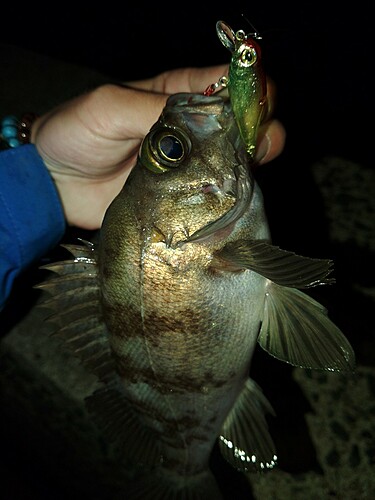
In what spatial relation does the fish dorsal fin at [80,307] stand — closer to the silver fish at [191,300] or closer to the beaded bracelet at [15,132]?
the silver fish at [191,300]

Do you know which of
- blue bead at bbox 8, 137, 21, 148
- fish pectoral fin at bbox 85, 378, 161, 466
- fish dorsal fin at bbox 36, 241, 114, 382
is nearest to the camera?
fish dorsal fin at bbox 36, 241, 114, 382

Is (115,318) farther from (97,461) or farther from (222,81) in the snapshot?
(97,461)

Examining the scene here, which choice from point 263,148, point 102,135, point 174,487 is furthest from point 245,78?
point 174,487

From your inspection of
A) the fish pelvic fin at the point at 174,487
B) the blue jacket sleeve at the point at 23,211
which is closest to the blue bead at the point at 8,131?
the blue jacket sleeve at the point at 23,211

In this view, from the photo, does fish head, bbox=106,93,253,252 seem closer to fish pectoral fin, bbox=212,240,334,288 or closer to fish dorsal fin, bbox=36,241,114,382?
fish pectoral fin, bbox=212,240,334,288

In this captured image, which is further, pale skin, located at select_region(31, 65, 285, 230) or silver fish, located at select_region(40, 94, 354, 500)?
pale skin, located at select_region(31, 65, 285, 230)

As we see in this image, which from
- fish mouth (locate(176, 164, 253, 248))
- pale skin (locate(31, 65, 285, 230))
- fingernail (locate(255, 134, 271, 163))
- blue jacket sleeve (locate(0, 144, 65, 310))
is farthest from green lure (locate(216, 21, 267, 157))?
blue jacket sleeve (locate(0, 144, 65, 310))
